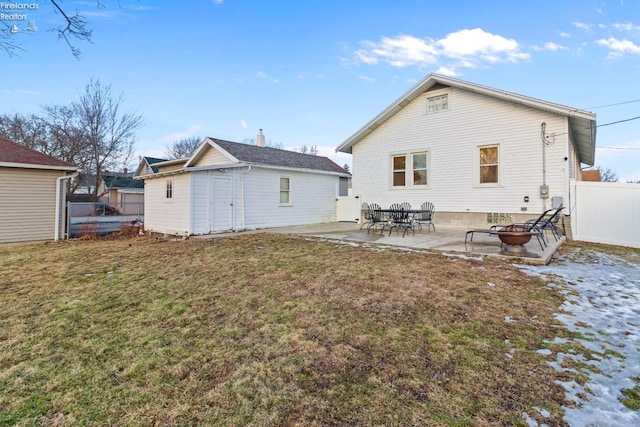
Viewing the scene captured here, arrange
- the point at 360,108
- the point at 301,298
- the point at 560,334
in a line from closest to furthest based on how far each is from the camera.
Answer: the point at 560,334 < the point at 301,298 < the point at 360,108

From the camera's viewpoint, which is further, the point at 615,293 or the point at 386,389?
the point at 615,293

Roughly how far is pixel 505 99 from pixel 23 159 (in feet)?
54.1

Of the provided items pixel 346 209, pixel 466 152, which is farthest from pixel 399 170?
pixel 346 209

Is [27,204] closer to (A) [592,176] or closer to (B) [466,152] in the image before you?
(B) [466,152]

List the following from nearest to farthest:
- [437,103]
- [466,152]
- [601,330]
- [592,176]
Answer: [601,330] → [466,152] → [437,103] → [592,176]

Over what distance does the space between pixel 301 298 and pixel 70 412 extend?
94.9 inches

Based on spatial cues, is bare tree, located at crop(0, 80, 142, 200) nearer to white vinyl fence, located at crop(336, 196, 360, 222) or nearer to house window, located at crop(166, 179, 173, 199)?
house window, located at crop(166, 179, 173, 199)

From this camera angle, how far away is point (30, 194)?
1076cm

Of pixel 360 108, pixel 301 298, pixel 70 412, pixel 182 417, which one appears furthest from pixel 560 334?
pixel 360 108

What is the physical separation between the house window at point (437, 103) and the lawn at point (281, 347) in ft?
26.0

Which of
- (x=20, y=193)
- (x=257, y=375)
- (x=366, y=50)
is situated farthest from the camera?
(x=366, y=50)

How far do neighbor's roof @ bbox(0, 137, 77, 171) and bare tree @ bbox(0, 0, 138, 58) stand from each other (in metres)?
7.74

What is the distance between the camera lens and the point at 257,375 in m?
2.28

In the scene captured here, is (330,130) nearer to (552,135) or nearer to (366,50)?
(366,50)
